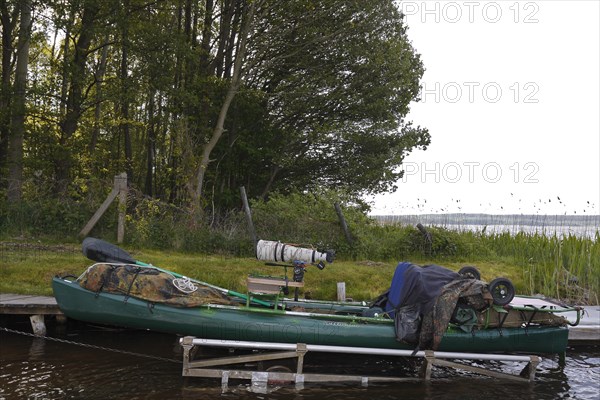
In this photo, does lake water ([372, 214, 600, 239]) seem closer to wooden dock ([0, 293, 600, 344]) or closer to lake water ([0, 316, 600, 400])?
wooden dock ([0, 293, 600, 344])

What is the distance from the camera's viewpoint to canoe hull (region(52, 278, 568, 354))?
7805mm

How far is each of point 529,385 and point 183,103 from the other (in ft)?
43.5

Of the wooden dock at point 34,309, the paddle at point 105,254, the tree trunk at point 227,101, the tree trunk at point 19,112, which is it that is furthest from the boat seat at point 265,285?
the tree trunk at point 19,112

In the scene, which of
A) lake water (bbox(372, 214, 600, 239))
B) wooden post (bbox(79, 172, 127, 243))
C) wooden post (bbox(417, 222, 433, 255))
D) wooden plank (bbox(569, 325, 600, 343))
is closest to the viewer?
wooden plank (bbox(569, 325, 600, 343))

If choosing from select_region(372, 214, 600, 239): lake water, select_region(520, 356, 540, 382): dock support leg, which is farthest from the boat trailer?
select_region(372, 214, 600, 239): lake water

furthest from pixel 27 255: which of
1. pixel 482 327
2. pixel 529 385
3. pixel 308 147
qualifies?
pixel 308 147

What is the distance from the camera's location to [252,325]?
25.6ft

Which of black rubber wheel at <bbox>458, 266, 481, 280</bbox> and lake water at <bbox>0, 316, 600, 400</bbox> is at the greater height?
black rubber wheel at <bbox>458, 266, 481, 280</bbox>

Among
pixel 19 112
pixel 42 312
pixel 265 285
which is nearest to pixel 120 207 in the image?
pixel 42 312

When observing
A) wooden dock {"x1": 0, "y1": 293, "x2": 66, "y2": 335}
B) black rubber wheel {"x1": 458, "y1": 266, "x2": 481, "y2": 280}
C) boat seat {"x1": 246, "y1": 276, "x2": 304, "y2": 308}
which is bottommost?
wooden dock {"x1": 0, "y1": 293, "x2": 66, "y2": 335}

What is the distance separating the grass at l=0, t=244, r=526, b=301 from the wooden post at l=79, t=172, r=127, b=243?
3.34 feet

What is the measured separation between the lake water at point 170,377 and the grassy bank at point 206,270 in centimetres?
139

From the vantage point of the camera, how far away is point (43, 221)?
13.9 metres

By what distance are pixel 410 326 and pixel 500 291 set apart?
1.35 metres
